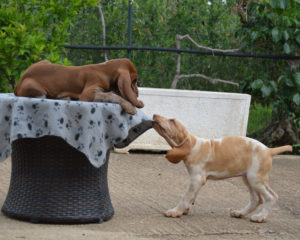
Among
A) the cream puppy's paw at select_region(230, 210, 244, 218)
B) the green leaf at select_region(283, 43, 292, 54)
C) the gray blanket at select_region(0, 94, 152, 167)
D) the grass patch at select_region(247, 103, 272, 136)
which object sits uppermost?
the green leaf at select_region(283, 43, 292, 54)

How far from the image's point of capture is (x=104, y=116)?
161 inches

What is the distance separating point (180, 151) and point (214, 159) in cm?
28

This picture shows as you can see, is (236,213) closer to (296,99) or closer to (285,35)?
(296,99)

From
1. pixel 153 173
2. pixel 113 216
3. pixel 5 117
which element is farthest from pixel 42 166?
pixel 153 173

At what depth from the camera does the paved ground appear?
13.4 feet

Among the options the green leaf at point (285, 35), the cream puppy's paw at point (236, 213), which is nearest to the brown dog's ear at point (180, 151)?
the cream puppy's paw at point (236, 213)

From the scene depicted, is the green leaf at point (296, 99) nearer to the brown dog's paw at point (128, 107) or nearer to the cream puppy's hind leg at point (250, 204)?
the cream puppy's hind leg at point (250, 204)

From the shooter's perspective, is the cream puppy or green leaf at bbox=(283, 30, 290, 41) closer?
the cream puppy

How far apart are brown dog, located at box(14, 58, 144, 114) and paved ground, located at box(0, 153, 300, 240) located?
875 mm

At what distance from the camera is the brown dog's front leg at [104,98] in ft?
13.6

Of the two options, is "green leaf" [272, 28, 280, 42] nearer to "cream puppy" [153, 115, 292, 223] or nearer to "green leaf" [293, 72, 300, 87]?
"green leaf" [293, 72, 300, 87]

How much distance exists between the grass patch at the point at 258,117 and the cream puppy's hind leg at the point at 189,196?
4.52 m

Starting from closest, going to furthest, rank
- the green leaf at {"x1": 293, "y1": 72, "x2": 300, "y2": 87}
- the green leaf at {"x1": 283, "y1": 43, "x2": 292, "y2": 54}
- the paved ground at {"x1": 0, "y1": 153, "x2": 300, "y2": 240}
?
the paved ground at {"x1": 0, "y1": 153, "x2": 300, "y2": 240}, the green leaf at {"x1": 293, "y1": 72, "x2": 300, "y2": 87}, the green leaf at {"x1": 283, "y1": 43, "x2": 292, "y2": 54}

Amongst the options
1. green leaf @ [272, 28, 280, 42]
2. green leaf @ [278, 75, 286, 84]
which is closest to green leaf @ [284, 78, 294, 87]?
green leaf @ [278, 75, 286, 84]
